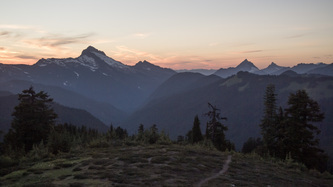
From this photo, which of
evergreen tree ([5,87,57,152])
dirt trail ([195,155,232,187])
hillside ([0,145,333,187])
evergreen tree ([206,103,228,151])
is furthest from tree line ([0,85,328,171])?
dirt trail ([195,155,232,187])

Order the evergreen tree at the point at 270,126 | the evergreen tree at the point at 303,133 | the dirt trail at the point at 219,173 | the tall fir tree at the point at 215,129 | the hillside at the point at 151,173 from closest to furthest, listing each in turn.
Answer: the hillside at the point at 151,173
the dirt trail at the point at 219,173
the evergreen tree at the point at 303,133
the evergreen tree at the point at 270,126
the tall fir tree at the point at 215,129

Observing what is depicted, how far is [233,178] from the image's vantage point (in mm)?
15641

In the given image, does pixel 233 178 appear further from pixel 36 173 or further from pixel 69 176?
A: pixel 36 173

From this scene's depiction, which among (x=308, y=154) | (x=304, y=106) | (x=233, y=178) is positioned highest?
(x=304, y=106)

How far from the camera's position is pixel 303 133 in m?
31.0

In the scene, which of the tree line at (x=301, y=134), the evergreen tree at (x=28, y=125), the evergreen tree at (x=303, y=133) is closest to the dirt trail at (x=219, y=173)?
the tree line at (x=301, y=134)

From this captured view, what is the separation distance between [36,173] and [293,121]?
29707mm

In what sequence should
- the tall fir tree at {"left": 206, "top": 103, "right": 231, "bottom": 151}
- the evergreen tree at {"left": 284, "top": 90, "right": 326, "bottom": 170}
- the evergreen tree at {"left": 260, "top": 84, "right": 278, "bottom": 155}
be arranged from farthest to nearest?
the tall fir tree at {"left": 206, "top": 103, "right": 231, "bottom": 151} < the evergreen tree at {"left": 260, "top": 84, "right": 278, "bottom": 155} < the evergreen tree at {"left": 284, "top": 90, "right": 326, "bottom": 170}

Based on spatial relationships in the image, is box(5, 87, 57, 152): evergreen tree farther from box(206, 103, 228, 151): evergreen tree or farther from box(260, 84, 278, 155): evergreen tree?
box(260, 84, 278, 155): evergreen tree

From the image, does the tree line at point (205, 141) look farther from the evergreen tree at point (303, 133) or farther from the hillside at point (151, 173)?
the hillside at point (151, 173)

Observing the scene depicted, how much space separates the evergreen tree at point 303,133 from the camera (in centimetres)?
3084

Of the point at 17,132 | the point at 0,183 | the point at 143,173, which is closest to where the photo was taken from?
the point at 0,183

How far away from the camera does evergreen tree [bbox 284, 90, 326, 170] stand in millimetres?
30844

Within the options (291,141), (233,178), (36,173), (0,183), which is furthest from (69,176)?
(291,141)
